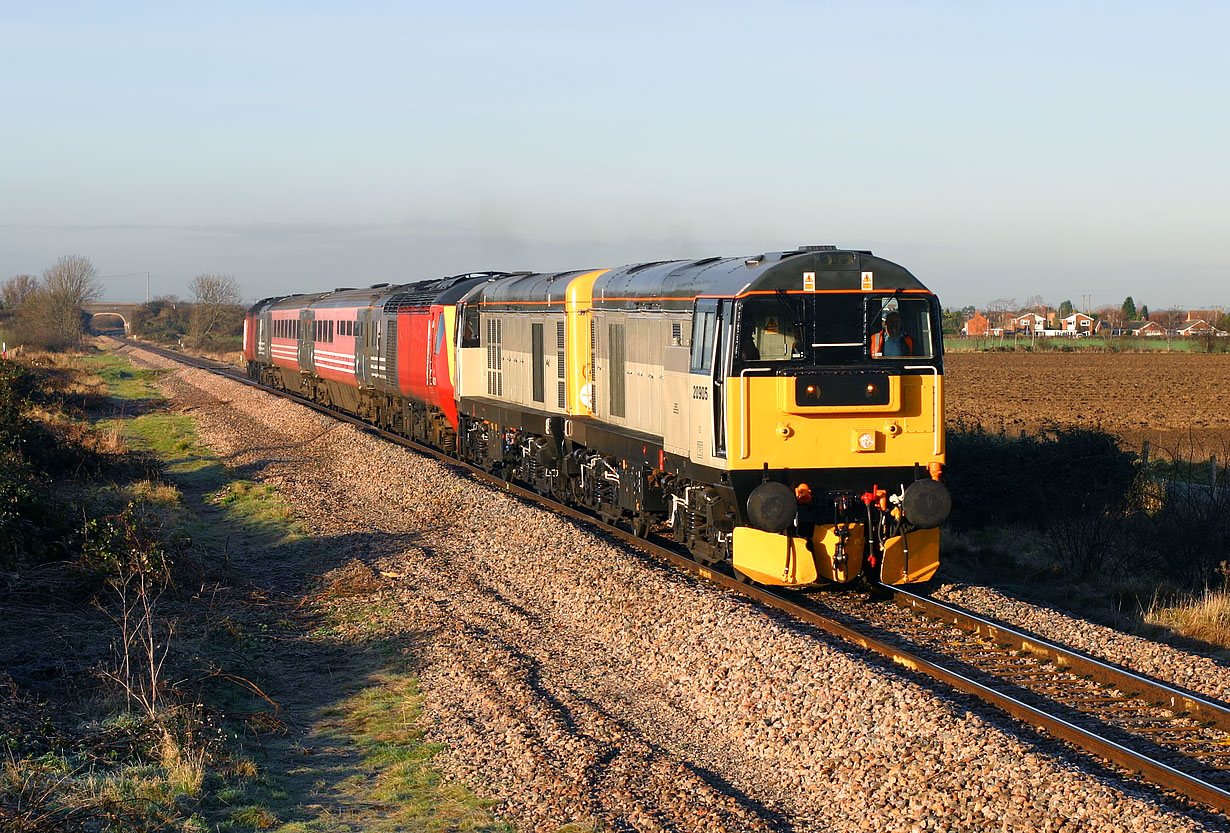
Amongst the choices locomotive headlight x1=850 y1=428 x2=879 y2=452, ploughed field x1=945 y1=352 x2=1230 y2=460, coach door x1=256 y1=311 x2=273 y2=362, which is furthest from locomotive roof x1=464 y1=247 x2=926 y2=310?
coach door x1=256 y1=311 x2=273 y2=362

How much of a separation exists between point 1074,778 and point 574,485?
11774mm

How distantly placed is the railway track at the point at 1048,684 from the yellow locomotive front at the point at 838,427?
57cm

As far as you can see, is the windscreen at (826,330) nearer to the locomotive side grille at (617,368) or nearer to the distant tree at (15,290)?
the locomotive side grille at (617,368)

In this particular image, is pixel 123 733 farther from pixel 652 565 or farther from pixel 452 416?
pixel 452 416

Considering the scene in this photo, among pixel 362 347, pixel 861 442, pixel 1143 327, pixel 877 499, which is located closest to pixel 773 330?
pixel 861 442

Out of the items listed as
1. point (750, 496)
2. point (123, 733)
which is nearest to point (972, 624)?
point (750, 496)

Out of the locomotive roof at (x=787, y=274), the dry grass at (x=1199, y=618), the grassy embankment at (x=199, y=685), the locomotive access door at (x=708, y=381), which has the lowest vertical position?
the dry grass at (x=1199, y=618)

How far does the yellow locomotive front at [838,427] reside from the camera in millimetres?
11844

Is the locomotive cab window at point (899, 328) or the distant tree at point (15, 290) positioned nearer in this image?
the locomotive cab window at point (899, 328)

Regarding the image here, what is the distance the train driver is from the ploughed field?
8.97 m

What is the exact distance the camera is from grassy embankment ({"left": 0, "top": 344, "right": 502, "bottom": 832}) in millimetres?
7336

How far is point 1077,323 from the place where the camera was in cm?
17738

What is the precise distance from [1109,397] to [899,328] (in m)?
38.8

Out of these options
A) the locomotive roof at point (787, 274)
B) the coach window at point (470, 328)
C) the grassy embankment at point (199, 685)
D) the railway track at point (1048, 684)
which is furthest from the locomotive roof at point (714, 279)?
the grassy embankment at point (199, 685)
